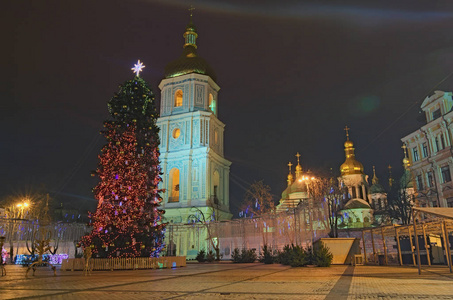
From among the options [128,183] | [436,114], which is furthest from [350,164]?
[128,183]

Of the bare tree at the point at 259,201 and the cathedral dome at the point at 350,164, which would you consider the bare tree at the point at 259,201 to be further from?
the cathedral dome at the point at 350,164

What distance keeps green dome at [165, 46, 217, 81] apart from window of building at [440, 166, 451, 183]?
106ft

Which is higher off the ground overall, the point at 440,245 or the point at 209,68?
the point at 209,68

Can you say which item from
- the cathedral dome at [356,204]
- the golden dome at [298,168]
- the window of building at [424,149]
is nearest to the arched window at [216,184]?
the cathedral dome at [356,204]

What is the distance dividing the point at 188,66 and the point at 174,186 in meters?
17.3

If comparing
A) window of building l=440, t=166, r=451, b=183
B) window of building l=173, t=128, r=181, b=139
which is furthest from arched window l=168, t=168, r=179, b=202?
window of building l=440, t=166, r=451, b=183

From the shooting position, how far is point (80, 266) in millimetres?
19547

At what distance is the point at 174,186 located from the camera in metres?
50.2

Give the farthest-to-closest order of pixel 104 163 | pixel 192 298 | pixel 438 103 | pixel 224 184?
pixel 224 184 → pixel 438 103 → pixel 104 163 → pixel 192 298

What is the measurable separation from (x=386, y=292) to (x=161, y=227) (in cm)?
1647

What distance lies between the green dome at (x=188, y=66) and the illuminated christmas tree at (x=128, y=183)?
96.5 ft

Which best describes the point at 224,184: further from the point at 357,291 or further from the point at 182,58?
the point at 357,291

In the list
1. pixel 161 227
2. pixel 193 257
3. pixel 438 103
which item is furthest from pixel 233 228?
pixel 438 103

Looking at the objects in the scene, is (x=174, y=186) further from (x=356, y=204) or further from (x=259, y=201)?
(x=356, y=204)
